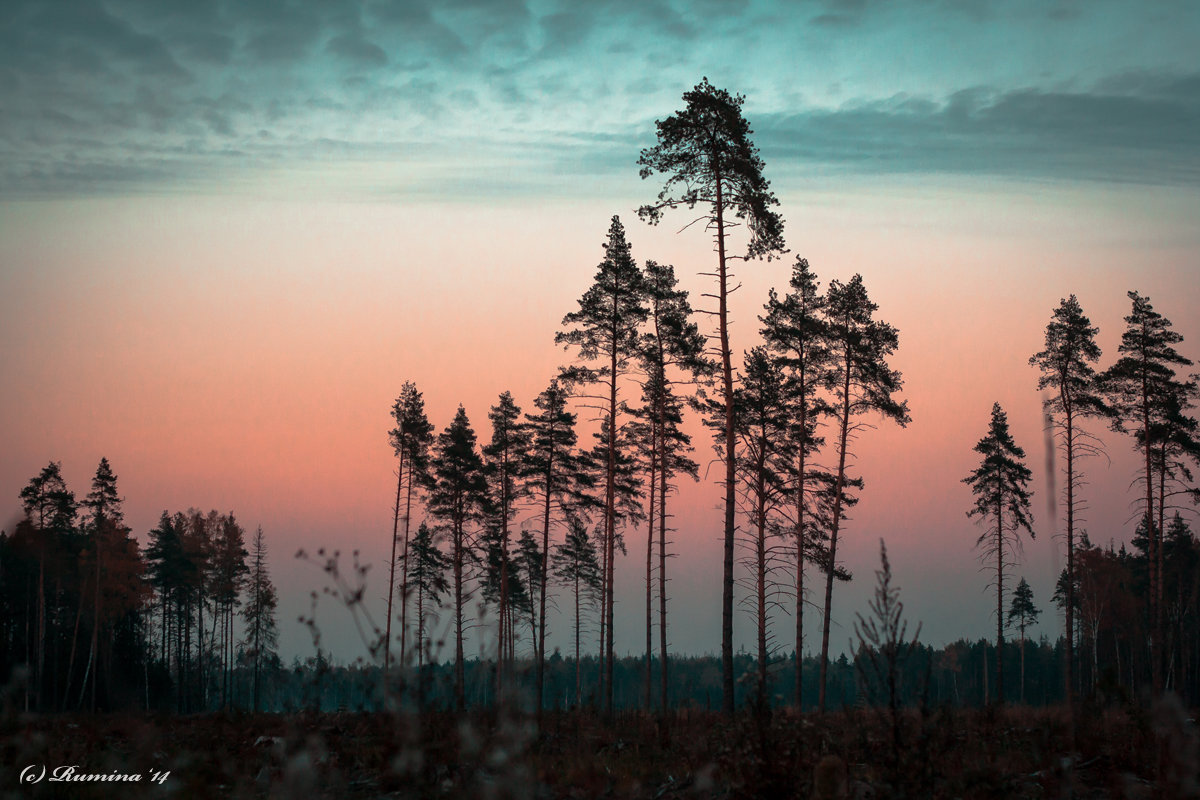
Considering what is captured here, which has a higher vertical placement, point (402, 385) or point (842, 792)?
point (402, 385)

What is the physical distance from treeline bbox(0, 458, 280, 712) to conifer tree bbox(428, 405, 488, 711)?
10.2 m

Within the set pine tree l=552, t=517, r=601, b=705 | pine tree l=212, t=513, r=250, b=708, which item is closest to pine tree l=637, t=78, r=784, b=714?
pine tree l=552, t=517, r=601, b=705

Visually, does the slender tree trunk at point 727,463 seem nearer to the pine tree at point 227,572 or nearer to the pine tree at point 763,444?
the pine tree at point 763,444

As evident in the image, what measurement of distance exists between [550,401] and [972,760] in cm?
2832

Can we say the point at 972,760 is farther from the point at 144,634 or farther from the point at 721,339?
the point at 144,634

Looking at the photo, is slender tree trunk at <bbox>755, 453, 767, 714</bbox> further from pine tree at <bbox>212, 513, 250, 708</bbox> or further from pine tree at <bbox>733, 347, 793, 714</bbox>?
pine tree at <bbox>212, 513, 250, 708</bbox>

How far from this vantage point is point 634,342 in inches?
1108

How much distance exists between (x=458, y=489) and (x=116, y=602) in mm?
22378

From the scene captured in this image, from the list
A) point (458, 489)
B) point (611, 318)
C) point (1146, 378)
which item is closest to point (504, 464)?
point (458, 489)

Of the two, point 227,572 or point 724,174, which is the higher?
point 724,174

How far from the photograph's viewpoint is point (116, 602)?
4731 centimetres

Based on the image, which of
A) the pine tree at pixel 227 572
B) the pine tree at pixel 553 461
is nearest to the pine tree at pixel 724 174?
the pine tree at pixel 553 461

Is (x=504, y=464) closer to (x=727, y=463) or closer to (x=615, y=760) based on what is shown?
(x=727, y=463)

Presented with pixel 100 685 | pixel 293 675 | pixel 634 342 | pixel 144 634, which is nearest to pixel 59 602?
pixel 100 685
